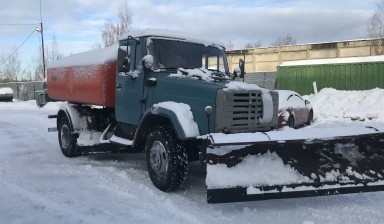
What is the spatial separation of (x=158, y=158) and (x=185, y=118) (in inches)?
32.7

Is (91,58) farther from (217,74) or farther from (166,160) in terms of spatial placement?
(166,160)

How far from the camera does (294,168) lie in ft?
18.0

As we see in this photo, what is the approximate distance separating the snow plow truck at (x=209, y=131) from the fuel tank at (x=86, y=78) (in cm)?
2

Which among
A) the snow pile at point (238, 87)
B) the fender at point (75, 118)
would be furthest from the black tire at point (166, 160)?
the fender at point (75, 118)

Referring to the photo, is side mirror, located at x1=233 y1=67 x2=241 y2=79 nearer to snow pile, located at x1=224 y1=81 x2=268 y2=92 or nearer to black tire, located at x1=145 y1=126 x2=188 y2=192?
snow pile, located at x1=224 y1=81 x2=268 y2=92

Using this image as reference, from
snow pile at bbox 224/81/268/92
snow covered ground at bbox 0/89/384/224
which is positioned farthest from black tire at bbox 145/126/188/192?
snow pile at bbox 224/81/268/92

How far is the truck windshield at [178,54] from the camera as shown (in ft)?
23.6

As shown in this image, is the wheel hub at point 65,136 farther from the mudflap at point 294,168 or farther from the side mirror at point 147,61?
the mudflap at point 294,168

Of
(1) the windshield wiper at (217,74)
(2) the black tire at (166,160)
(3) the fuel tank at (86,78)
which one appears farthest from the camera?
(3) the fuel tank at (86,78)

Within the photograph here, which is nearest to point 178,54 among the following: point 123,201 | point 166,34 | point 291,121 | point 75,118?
point 166,34

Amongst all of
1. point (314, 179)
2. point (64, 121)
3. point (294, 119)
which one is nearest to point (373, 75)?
point (294, 119)

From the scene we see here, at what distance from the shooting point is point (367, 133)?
5703 millimetres

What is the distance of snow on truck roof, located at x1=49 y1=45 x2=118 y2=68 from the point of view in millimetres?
8289

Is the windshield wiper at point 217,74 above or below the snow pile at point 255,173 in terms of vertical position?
above
